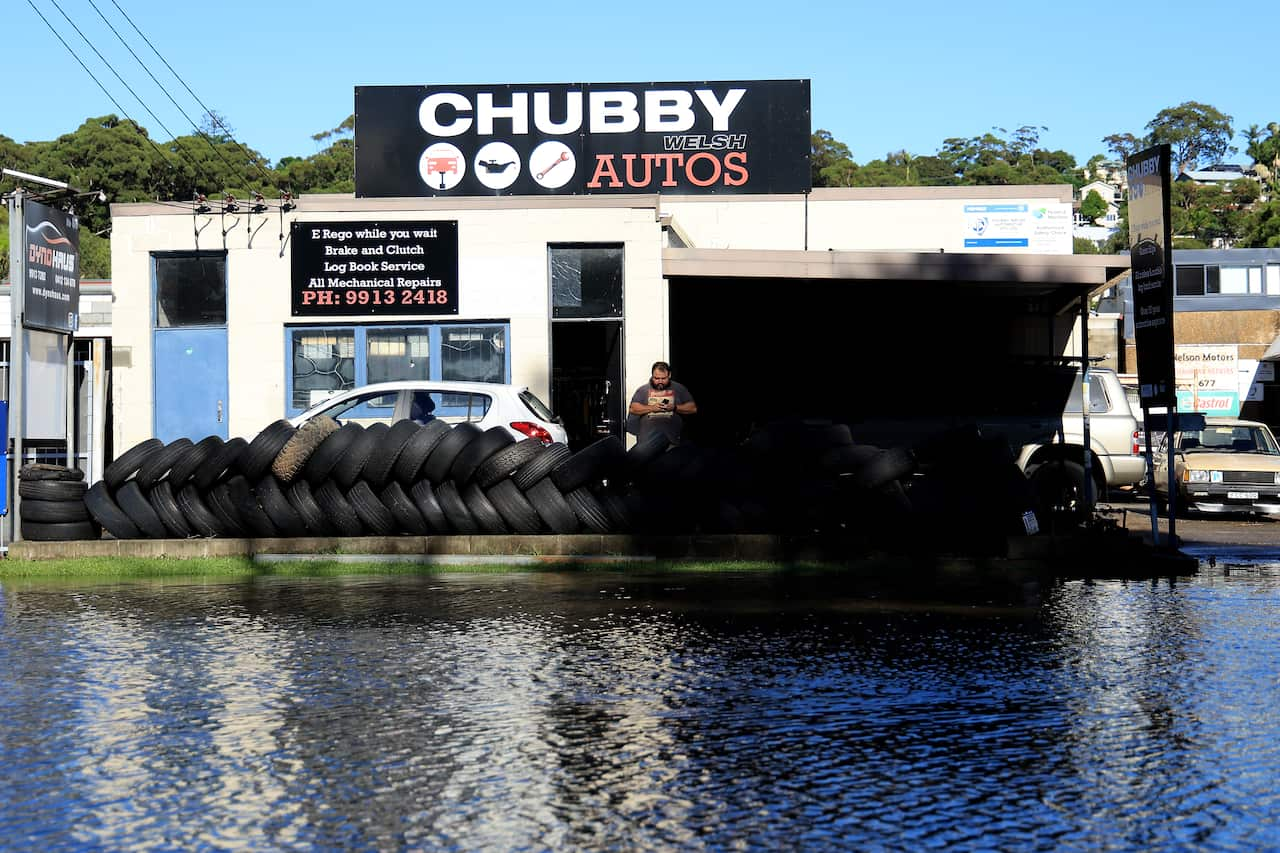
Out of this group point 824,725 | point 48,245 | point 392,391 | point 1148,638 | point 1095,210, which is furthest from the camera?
point 1095,210

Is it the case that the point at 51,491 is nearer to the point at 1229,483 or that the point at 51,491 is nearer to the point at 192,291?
the point at 192,291

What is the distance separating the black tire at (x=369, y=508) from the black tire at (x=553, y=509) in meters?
1.30

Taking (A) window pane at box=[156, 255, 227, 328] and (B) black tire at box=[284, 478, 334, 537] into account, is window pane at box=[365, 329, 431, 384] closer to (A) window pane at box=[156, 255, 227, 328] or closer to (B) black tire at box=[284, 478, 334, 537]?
(A) window pane at box=[156, 255, 227, 328]

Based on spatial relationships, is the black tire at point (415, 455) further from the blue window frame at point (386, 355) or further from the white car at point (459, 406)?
the blue window frame at point (386, 355)

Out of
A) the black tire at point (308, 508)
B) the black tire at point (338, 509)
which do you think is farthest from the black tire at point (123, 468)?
the black tire at point (338, 509)

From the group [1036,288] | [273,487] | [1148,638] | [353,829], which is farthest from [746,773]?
[1036,288]

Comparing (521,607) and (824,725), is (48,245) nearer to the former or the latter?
(521,607)

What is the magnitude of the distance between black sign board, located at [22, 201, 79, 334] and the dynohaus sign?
9.48 m

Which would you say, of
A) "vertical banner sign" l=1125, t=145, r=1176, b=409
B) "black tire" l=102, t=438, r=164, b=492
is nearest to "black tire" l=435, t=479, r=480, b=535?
"black tire" l=102, t=438, r=164, b=492

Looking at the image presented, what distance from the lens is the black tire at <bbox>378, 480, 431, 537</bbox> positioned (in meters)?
14.1

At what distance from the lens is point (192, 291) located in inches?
837

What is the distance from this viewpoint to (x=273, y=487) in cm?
1420

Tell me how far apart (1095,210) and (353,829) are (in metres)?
154

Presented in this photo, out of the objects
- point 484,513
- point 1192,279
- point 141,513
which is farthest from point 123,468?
point 1192,279
